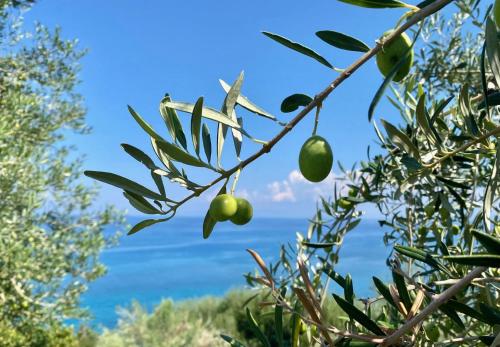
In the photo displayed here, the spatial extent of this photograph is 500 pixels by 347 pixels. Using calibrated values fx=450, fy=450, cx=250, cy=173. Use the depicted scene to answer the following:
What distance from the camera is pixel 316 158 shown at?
543mm

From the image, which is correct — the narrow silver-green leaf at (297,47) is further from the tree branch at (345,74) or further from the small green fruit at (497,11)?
the small green fruit at (497,11)

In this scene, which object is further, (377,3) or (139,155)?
(139,155)

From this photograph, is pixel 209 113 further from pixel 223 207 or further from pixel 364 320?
pixel 364 320

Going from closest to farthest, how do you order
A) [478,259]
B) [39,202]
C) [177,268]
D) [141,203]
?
[478,259], [141,203], [39,202], [177,268]

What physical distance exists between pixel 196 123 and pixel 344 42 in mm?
204

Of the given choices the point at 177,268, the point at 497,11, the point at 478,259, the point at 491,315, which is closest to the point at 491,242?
the point at 478,259

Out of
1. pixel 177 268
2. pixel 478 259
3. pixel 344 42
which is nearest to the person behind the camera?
pixel 478 259

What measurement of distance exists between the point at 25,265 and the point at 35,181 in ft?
2.80

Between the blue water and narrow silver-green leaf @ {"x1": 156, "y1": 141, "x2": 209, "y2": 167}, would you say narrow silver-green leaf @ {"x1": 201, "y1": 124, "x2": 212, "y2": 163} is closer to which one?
narrow silver-green leaf @ {"x1": 156, "y1": 141, "x2": 209, "y2": 167}

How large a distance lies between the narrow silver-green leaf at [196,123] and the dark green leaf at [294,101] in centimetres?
10

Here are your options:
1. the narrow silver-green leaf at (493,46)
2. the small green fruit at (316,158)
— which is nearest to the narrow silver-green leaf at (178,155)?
the small green fruit at (316,158)

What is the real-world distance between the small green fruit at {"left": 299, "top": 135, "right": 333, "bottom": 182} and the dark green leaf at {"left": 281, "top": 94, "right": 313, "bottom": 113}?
0.15ft

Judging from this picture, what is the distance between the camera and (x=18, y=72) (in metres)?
4.58

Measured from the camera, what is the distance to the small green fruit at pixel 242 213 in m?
0.63
